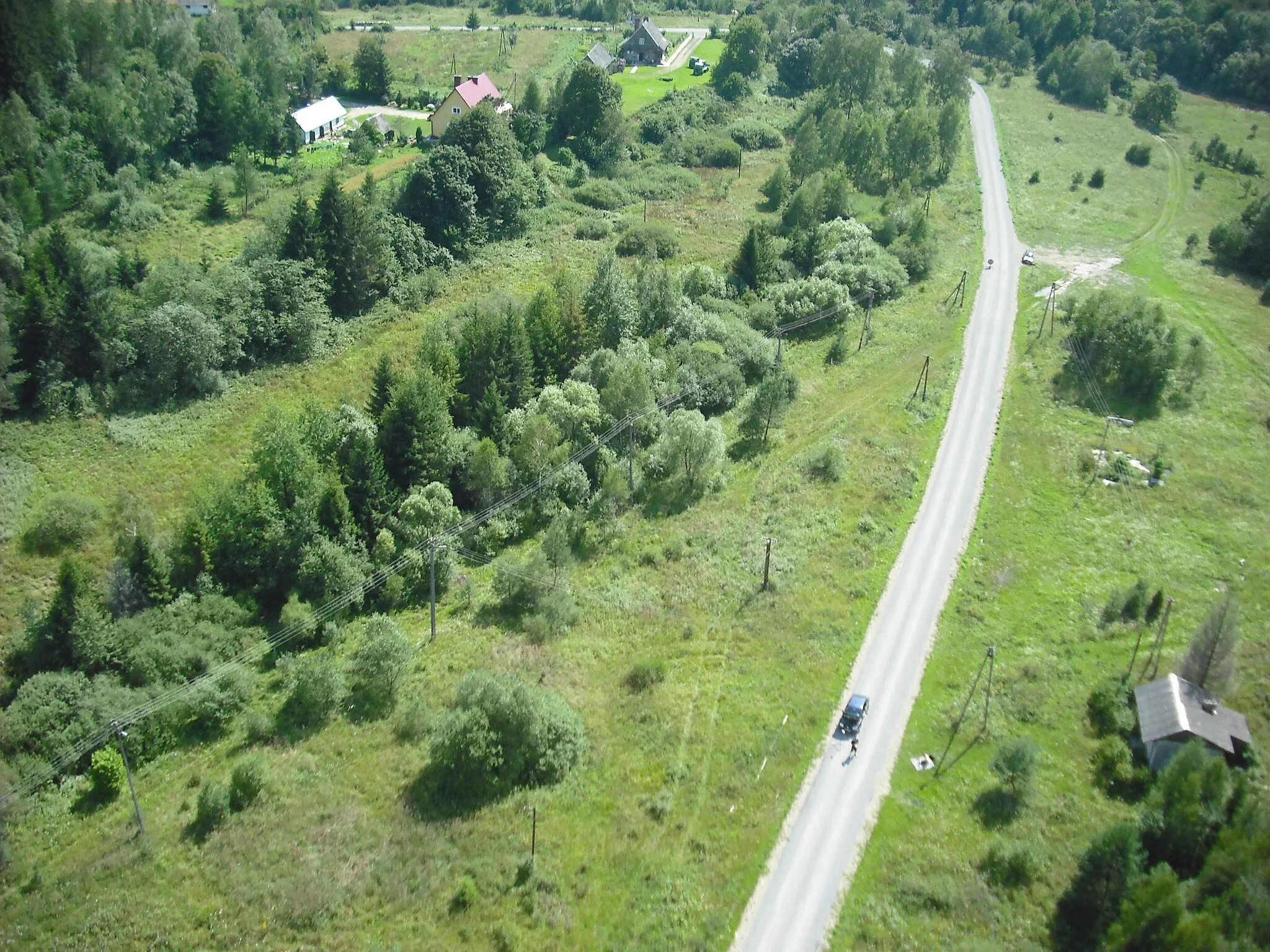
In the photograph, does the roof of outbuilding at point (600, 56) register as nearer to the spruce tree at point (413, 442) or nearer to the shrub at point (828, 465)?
the shrub at point (828, 465)

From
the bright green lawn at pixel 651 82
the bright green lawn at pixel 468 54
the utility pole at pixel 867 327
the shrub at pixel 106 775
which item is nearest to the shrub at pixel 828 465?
the utility pole at pixel 867 327

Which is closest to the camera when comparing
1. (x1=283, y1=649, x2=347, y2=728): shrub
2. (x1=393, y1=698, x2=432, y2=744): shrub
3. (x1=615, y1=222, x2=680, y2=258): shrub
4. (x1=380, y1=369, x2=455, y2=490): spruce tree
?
(x1=393, y1=698, x2=432, y2=744): shrub

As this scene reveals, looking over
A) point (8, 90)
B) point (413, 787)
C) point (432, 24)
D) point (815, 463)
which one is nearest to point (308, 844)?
Result: point (413, 787)

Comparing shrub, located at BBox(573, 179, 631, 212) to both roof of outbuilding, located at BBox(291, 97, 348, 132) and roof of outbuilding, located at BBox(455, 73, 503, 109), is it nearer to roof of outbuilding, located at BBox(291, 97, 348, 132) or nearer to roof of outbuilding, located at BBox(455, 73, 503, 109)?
roof of outbuilding, located at BBox(455, 73, 503, 109)

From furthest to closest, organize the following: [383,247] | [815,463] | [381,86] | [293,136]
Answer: [381,86], [293,136], [383,247], [815,463]

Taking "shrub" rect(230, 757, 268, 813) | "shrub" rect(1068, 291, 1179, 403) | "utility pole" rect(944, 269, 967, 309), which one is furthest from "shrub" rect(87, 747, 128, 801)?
"utility pole" rect(944, 269, 967, 309)

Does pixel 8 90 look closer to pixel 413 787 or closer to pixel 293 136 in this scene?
pixel 293 136
